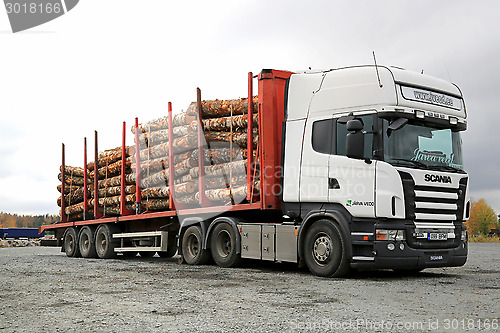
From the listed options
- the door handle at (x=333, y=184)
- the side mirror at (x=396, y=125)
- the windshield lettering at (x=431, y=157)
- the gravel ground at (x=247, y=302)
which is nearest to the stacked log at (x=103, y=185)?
the gravel ground at (x=247, y=302)

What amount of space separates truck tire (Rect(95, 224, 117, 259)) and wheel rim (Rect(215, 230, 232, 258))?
522 centimetres

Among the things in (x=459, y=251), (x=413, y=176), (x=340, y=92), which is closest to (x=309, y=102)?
(x=340, y=92)

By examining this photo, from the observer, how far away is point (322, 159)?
9.90 metres

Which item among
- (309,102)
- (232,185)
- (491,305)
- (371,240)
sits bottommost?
(491,305)

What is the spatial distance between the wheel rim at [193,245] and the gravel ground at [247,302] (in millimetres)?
2326

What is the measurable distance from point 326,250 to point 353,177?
4.51ft

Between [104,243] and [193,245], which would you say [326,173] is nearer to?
[193,245]

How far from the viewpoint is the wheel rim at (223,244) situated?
1195cm

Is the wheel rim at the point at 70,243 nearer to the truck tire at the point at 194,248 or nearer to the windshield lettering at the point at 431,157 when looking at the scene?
the truck tire at the point at 194,248

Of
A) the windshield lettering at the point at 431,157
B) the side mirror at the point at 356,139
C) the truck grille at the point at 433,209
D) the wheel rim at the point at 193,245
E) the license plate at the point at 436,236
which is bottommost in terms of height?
the wheel rim at the point at 193,245

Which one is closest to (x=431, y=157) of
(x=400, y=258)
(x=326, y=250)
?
(x=400, y=258)

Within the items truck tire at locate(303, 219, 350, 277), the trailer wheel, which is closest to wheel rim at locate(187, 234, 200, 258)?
truck tire at locate(303, 219, 350, 277)

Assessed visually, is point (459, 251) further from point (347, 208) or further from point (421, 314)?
point (421, 314)

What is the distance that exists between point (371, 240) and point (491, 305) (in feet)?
9.23
